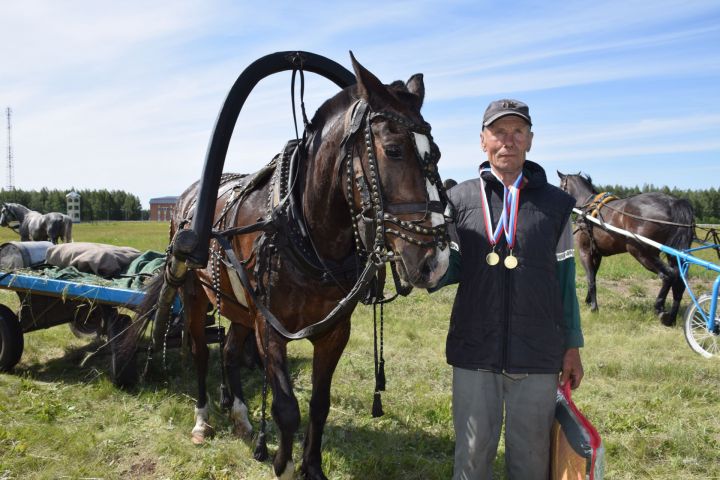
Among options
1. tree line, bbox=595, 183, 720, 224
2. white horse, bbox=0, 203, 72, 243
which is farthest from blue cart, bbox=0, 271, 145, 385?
tree line, bbox=595, 183, 720, 224

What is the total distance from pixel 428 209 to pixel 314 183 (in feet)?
2.69

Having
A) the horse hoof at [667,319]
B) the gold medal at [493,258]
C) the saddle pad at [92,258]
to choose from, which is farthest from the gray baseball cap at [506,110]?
the horse hoof at [667,319]

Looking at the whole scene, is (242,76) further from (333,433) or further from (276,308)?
(333,433)

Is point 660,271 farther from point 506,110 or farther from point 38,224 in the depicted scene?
point 38,224

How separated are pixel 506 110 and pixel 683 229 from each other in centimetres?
768

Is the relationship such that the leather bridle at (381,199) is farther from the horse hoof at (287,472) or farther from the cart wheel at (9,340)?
the cart wheel at (9,340)

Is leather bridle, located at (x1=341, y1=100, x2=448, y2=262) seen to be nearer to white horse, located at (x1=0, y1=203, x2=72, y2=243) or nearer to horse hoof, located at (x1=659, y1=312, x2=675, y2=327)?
horse hoof, located at (x1=659, y1=312, x2=675, y2=327)

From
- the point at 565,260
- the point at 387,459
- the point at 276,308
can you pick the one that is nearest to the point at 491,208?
the point at 565,260

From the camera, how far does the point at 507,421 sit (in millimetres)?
2516

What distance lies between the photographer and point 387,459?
150 inches

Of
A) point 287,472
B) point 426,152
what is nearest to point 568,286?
point 426,152

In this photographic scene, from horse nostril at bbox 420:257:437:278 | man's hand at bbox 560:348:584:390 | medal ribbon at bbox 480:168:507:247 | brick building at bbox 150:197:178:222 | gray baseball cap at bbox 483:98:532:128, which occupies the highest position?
brick building at bbox 150:197:178:222

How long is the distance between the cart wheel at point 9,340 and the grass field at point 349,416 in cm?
16

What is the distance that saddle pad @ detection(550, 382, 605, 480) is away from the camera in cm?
215
